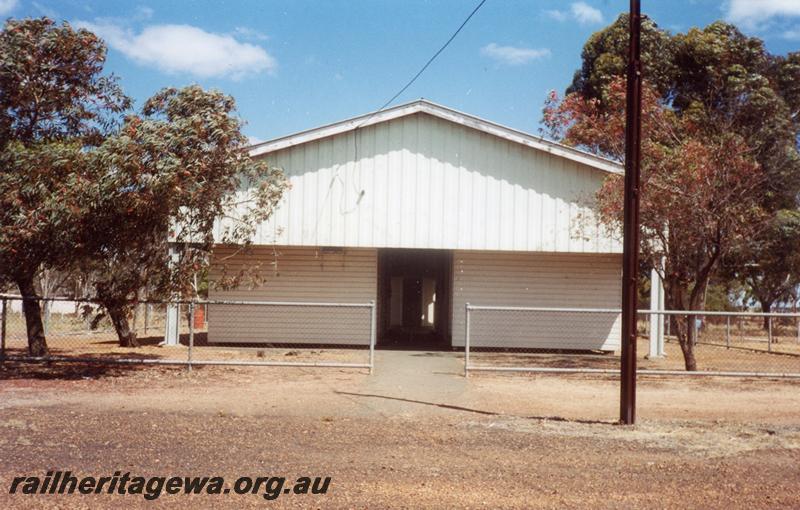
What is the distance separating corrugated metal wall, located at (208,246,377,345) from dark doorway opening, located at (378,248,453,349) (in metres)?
1.31

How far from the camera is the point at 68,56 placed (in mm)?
12680

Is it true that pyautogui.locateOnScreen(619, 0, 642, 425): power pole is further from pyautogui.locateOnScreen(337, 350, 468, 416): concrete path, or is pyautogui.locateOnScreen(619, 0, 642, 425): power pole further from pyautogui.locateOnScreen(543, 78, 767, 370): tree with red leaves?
pyautogui.locateOnScreen(543, 78, 767, 370): tree with red leaves

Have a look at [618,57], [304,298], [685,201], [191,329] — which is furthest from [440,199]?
[618,57]

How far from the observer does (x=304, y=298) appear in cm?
1877

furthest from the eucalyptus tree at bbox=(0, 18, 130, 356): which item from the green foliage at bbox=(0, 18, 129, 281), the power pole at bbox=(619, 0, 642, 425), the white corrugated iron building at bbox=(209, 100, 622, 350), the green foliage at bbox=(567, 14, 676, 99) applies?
the green foliage at bbox=(567, 14, 676, 99)

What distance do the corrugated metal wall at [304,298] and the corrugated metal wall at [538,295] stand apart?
2.53 metres

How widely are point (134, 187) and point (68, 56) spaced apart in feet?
11.0

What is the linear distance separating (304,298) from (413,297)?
1384cm

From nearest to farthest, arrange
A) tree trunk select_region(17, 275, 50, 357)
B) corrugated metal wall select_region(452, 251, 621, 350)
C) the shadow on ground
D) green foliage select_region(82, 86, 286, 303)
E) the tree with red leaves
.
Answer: the shadow on ground
green foliage select_region(82, 86, 286, 303)
tree trunk select_region(17, 275, 50, 357)
the tree with red leaves
corrugated metal wall select_region(452, 251, 621, 350)

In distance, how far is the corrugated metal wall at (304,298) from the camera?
18.6 meters

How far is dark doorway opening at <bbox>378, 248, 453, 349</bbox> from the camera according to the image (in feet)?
69.6

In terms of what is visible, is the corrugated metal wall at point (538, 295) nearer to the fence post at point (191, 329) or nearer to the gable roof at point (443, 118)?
the gable roof at point (443, 118)

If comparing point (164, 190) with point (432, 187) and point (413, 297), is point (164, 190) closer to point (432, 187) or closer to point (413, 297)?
point (432, 187)

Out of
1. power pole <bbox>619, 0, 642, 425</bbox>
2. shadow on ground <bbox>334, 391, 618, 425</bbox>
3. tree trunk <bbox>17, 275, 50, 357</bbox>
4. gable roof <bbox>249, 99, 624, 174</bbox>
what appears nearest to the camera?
power pole <bbox>619, 0, 642, 425</bbox>
